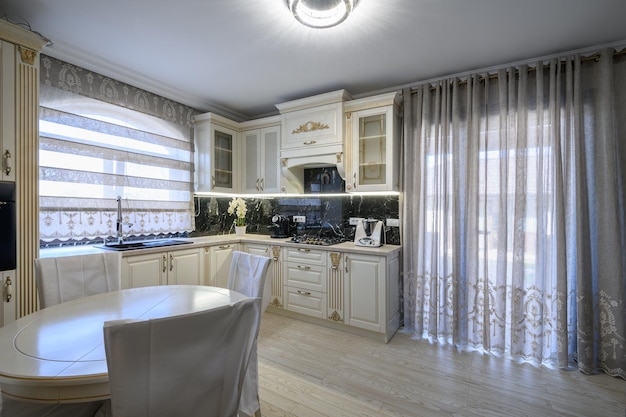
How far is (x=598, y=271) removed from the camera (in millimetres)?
2229

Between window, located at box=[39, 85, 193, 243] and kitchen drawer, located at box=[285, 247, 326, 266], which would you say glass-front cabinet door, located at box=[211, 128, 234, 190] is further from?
kitchen drawer, located at box=[285, 247, 326, 266]

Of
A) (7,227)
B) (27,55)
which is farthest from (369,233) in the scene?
(27,55)

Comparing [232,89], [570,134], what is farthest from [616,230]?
[232,89]

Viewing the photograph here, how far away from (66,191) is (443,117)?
3437 millimetres

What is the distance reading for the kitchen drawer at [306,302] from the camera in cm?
309

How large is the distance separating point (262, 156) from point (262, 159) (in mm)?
39

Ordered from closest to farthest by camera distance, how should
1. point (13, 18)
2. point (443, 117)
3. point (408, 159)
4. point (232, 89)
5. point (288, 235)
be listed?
point (13, 18), point (443, 117), point (408, 159), point (232, 89), point (288, 235)

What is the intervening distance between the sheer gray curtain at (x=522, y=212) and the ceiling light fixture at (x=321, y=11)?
4.66ft

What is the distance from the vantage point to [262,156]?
379cm

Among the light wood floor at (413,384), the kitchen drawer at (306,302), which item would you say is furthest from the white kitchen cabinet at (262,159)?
the light wood floor at (413,384)

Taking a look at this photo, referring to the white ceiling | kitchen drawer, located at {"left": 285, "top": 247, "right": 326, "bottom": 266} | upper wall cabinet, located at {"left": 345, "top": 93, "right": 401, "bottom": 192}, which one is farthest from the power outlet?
the white ceiling

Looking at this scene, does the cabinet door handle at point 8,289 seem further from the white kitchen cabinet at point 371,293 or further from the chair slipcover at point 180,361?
the white kitchen cabinet at point 371,293

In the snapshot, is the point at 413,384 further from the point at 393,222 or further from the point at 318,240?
the point at 318,240

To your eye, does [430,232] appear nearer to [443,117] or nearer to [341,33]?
[443,117]
